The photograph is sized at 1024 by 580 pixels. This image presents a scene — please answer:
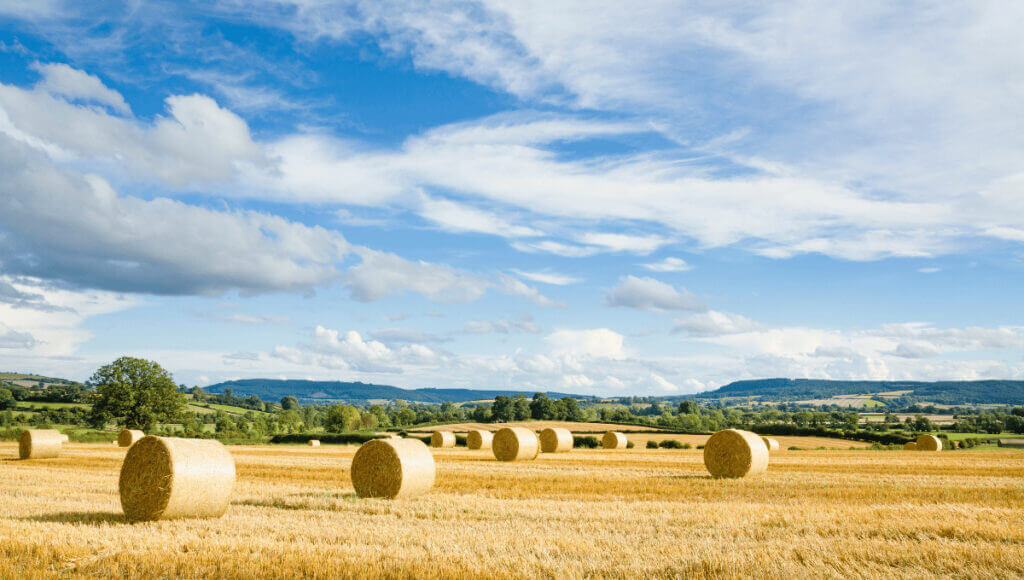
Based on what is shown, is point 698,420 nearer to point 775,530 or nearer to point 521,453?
point 521,453

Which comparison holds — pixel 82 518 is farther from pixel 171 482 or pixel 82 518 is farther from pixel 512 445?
pixel 512 445

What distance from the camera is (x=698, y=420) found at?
107 m

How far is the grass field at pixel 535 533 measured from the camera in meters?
8.59

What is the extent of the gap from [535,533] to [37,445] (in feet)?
93.2

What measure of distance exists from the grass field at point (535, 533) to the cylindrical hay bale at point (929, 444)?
97.4ft

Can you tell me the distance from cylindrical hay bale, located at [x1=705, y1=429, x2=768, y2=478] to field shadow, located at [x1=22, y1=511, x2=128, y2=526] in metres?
16.5

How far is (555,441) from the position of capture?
38812 mm

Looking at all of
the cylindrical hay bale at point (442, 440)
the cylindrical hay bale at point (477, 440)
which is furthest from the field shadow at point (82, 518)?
the cylindrical hay bale at point (442, 440)

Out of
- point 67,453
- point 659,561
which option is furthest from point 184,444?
point 67,453

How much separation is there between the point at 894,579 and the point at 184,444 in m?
11.5

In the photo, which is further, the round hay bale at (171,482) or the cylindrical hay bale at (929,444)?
the cylindrical hay bale at (929,444)

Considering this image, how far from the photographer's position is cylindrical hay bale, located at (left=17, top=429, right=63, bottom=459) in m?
30.7

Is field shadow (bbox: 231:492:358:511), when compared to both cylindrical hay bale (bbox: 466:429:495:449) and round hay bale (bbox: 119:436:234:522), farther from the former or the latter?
cylindrical hay bale (bbox: 466:429:495:449)

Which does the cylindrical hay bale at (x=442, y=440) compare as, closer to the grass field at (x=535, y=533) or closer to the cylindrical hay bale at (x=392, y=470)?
the grass field at (x=535, y=533)
